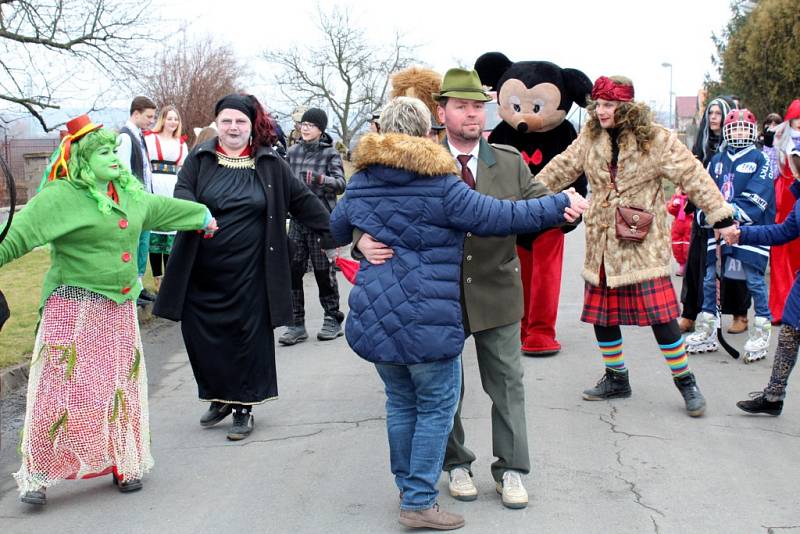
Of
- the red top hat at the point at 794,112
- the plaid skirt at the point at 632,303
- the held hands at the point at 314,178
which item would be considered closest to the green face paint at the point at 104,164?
the plaid skirt at the point at 632,303

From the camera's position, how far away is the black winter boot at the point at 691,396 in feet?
19.3

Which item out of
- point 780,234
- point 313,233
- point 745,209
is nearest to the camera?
point 780,234

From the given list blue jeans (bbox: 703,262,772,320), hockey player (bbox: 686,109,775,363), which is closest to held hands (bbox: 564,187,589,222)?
hockey player (bbox: 686,109,775,363)

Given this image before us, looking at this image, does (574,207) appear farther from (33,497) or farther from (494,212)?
(33,497)

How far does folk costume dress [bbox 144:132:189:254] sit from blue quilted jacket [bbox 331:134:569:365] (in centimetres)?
595

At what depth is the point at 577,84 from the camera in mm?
8039

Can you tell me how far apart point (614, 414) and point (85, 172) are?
11.3ft

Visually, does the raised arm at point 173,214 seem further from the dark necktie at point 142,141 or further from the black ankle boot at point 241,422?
the dark necktie at point 142,141

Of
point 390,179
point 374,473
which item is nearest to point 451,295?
point 390,179

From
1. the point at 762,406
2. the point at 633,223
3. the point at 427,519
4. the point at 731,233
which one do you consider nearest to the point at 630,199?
the point at 633,223

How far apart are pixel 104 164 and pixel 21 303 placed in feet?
18.5

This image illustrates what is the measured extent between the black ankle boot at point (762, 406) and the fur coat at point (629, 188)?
37.0 inches

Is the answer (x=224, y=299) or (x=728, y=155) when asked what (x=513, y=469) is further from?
(x=728, y=155)

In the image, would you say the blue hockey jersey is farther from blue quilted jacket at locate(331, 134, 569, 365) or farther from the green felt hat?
blue quilted jacket at locate(331, 134, 569, 365)
